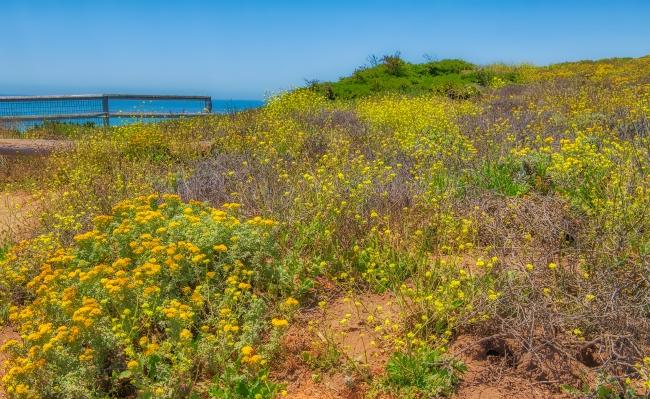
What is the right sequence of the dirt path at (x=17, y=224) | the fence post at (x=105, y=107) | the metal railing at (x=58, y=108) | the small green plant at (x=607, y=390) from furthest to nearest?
the fence post at (x=105, y=107), the metal railing at (x=58, y=108), the dirt path at (x=17, y=224), the small green plant at (x=607, y=390)

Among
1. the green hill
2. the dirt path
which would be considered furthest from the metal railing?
the dirt path

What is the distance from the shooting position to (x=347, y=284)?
4129 millimetres

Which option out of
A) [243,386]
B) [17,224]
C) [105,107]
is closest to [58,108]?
[105,107]

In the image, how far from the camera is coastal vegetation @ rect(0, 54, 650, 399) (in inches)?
120

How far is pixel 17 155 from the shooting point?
1009 cm

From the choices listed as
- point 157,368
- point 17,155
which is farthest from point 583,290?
point 17,155

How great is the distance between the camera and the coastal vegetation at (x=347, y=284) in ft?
9.97

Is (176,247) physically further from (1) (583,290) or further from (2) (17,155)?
(2) (17,155)

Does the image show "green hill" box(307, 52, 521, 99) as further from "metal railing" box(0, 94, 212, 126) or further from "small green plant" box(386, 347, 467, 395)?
"small green plant" box(386, 347, 467, 395)

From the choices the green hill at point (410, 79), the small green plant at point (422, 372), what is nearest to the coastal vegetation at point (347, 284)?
the small green plant at point (422, 372)

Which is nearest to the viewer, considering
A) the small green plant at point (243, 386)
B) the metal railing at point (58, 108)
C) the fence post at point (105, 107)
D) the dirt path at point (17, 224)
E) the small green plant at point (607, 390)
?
the small green plant at point (607, 390)

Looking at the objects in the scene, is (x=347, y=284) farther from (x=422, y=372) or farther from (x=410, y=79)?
(x=410, y=79)

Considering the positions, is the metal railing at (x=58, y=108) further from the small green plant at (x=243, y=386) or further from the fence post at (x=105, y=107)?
the small green plant at (x=243, y=386)

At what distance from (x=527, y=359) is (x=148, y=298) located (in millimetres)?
2344
